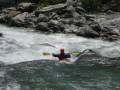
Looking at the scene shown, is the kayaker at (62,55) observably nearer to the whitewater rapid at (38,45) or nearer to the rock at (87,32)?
the whitewater rapid at (38,45)

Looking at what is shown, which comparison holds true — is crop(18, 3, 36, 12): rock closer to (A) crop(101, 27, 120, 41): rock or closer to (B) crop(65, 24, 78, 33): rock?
(B) crop(65, 24, 78, 33): rock

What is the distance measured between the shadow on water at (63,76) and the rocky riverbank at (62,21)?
17.7ft

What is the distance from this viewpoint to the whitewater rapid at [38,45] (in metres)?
16.1

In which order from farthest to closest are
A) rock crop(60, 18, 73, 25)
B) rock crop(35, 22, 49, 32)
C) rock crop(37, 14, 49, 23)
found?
1. rock crop(37, 14, 49, 23)
2. rock crop(60, 18, 73, 25)
3. rock crop(35, 22, 49, 32)

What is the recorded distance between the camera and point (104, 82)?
12.7m

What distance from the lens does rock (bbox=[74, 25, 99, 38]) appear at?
65.2ft

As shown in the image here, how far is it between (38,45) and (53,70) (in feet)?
14.5

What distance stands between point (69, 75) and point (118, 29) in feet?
24.9

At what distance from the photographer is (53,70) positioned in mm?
13969

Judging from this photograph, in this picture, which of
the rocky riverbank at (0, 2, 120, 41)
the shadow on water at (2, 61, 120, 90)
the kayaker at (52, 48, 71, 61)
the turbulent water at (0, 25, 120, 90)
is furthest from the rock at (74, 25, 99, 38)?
the shadow on water at (2, 61, 120, 90)

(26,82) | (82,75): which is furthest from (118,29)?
(26,82)

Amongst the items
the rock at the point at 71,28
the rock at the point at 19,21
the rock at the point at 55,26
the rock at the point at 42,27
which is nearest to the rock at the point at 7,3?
the rock at the point at 19,21

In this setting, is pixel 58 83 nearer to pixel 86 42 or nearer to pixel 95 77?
pixel 95 77

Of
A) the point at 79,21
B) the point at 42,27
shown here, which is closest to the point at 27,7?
the point at 42,27
